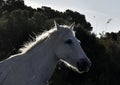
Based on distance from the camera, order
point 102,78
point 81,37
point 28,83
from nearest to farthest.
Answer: point 28,83, point 102,78, point 81,37

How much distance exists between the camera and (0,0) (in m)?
62.5

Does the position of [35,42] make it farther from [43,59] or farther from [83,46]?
[83,46]

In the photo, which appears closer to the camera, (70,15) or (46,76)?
(46,76)

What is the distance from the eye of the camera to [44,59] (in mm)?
12570

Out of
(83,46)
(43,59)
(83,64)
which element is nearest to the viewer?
(83,64)

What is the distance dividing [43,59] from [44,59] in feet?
0.07

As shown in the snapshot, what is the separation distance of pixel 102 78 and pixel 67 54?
78.3 feet

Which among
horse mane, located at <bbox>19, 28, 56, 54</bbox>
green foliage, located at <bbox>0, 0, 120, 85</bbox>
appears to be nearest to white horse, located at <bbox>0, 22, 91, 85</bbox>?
horse mane, located at <bbox>19, 28, 56, 54</bbox>

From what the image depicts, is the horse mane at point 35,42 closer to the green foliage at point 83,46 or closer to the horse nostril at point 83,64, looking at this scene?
the horse nostril at point 83,64

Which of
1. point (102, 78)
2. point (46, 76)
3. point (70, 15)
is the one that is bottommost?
point (70, 15)

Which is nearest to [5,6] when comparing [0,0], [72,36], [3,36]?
[0,0]

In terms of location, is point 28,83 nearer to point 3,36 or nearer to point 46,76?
point 46,76

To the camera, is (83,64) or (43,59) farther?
(43,59)

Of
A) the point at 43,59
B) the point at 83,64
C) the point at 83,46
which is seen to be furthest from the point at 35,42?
the point at 83,46
